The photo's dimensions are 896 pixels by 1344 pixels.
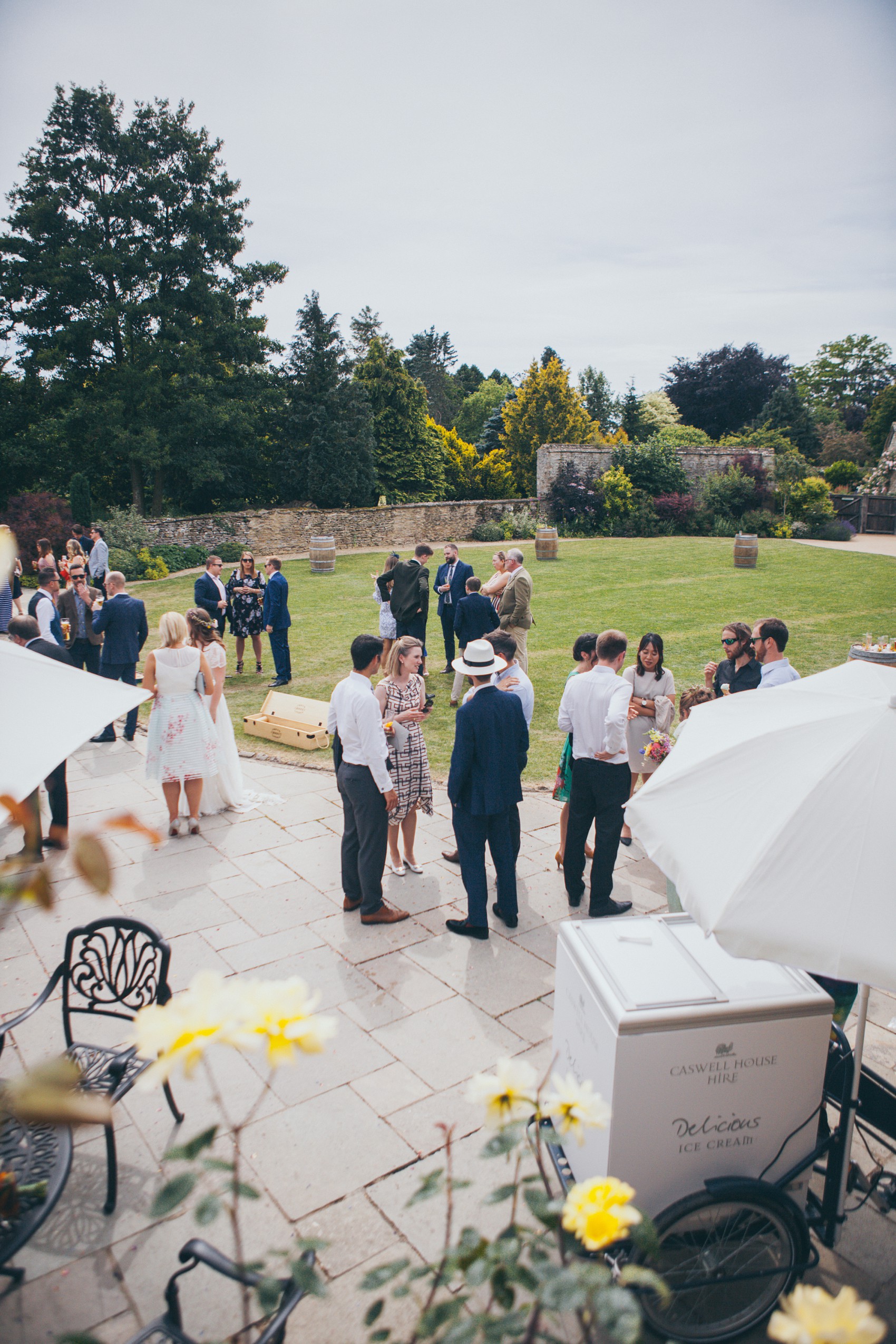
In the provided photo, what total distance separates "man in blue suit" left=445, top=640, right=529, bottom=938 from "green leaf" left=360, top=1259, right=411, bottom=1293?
129 inches

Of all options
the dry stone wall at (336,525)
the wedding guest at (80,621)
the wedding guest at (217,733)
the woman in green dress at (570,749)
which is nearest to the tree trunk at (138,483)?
the dry stone wall at (336,525)

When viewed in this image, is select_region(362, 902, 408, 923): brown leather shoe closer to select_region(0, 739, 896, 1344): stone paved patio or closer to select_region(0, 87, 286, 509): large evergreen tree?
select_region(0, 739, 896, 1344): stone paved patio

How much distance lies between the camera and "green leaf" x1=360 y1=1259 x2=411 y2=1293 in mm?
1596

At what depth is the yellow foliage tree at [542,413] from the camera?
4047 centimetres

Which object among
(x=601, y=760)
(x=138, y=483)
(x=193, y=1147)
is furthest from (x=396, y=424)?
(x=193, y=1147)

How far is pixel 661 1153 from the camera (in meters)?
2.84

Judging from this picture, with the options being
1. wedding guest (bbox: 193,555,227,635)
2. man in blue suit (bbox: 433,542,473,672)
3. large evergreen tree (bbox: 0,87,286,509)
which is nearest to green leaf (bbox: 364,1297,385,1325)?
man in blue suit (bbox: 433,542,473,672)

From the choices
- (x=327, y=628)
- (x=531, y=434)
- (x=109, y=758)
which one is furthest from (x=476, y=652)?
(x=531, y=434)

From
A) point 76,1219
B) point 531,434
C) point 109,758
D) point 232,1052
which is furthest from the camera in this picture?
point 531,434

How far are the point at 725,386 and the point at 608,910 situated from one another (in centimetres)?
4660

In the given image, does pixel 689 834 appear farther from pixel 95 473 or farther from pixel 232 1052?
pixel 95 473

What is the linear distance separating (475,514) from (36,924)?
1082 inches

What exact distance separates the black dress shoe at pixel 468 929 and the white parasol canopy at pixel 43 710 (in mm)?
Answer: 2878

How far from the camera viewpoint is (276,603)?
11.1 meters
